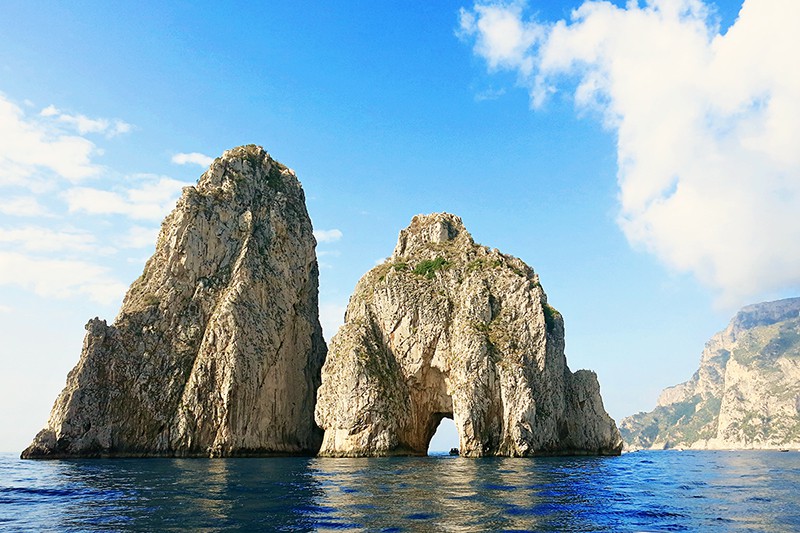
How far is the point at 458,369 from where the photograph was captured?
90.5 m

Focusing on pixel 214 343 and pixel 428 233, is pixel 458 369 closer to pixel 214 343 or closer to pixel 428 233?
pixel 428 233

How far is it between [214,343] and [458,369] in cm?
4133

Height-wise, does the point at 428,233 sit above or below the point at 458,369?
above

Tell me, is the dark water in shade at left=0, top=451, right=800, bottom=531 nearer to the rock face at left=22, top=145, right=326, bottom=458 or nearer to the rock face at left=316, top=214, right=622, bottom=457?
the rock face at left=316, top=214, right=622, bottom=457

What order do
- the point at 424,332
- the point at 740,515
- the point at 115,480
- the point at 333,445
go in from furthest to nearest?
1. the point at 424,332
2. the point at 333,445
3. the point at 115,480
4. the point at 740,515

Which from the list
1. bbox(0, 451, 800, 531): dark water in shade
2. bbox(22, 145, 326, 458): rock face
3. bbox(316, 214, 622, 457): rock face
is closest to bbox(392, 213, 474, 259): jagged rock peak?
bbox(316, 214, 622, 457): rock face

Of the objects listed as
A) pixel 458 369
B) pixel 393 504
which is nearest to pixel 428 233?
pixel 458 369

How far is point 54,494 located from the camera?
35.0 meters

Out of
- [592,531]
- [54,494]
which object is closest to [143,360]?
[54,494]

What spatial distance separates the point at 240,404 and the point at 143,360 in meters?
17.1

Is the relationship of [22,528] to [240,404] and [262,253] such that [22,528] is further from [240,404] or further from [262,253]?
[262,253]

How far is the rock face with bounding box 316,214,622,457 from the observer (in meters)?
88.0

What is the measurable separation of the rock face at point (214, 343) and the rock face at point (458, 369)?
11.1 meters

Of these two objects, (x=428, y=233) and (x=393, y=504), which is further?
(x=428, y=233)
